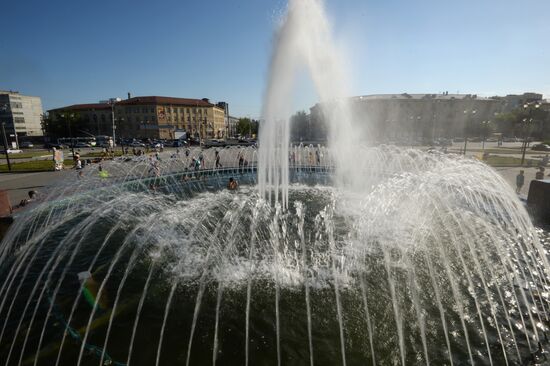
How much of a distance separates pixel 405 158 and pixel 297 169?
11617mm

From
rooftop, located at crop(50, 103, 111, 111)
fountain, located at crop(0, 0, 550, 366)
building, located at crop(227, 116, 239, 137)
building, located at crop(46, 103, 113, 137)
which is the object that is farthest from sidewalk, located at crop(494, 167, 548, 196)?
building, located at crop(227, 116, 239, 137)

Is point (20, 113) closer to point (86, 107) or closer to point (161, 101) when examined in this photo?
point (86, 107)

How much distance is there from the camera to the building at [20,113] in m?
97.9

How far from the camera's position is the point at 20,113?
103 m

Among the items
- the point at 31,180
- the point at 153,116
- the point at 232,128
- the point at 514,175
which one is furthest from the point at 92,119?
the point at 514,175

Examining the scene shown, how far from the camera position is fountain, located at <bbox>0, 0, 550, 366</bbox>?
536 cm

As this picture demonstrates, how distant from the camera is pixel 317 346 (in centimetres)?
536

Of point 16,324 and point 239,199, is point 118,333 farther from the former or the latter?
point 239,199

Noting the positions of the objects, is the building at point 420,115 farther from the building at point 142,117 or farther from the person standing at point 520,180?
the person standing at point 520,180

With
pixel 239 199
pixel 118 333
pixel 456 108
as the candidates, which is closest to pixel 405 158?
pixel 239 199

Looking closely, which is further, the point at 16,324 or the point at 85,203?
the point at 85,203

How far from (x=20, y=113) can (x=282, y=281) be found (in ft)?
454

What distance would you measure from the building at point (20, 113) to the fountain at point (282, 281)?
120 m

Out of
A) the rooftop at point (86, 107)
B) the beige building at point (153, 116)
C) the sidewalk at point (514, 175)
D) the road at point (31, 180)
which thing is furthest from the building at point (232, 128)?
the sidewalk at point (514, 175)
